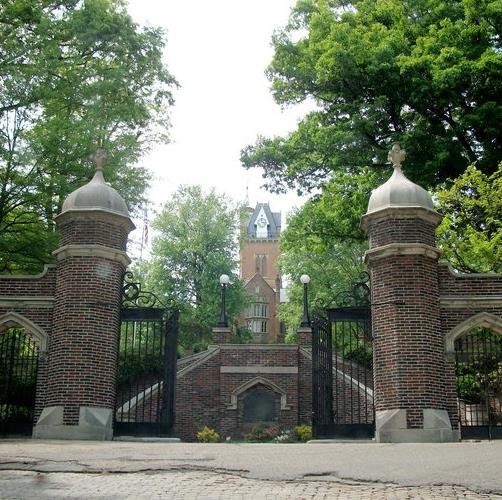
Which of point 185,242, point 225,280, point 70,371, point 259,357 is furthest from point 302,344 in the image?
point 185,242

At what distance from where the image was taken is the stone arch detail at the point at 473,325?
12.8 m

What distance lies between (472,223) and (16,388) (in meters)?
11.5

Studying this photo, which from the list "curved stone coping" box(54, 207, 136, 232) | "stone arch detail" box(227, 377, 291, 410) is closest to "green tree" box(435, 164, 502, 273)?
"curved stone coping" box(54, 207, 136, 232)

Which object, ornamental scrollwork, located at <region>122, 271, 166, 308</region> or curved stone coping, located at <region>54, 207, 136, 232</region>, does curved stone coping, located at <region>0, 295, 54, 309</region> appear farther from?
curved stone coping, located at <region>54, 207, 136, 232</region>

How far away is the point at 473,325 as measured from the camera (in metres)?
12.9

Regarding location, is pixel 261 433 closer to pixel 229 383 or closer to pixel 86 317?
pixel 229 383

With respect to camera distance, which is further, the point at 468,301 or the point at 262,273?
the point at 262,273

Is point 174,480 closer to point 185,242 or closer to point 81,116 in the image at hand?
point 81,116

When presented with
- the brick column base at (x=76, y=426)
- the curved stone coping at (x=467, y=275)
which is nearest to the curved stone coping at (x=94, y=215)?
the brick column base at (x=76, y=426)

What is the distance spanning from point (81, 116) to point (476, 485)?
16.8 metres

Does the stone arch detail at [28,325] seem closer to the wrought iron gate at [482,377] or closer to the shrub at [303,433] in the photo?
the wrought iron gate at [482,377]

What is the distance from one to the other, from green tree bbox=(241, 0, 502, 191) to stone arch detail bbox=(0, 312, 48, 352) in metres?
12.4

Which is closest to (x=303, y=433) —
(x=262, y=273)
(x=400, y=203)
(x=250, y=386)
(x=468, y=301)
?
(x=250, y=386)

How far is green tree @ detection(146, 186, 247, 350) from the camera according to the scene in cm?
4275
